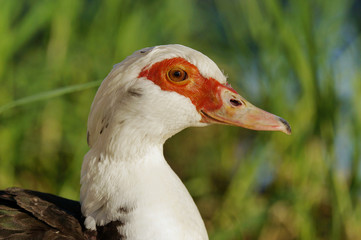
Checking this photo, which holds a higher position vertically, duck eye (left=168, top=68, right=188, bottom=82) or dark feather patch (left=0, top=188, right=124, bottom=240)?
duck eye (left=168, top=68, right=188, bottom=82)

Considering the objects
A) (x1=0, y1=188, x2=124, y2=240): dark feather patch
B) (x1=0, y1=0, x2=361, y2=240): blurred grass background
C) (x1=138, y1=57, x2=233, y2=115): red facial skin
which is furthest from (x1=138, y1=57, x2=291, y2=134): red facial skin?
(x1=0, y1=0, x2=361, y2=240): blurred grass background

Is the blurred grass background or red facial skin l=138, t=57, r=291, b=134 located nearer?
red facial skin l=138, t=57, r=291, b=134

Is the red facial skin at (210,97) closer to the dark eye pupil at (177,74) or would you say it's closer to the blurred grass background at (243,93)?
the dark eye pupil at (177,74)

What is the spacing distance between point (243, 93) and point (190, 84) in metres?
1.63

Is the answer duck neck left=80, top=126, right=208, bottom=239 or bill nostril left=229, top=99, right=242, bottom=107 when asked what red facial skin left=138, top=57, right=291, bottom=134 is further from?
duck neck left=80, top=126, right=208, bottom=239

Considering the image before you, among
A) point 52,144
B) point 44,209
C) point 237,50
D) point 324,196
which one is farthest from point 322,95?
point 52,144

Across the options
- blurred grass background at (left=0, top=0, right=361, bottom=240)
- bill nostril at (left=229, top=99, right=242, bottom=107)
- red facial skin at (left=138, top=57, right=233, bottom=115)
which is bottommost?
blurred grass background at (left=0, top=0, right=361, bottom=240)

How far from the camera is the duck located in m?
1.52

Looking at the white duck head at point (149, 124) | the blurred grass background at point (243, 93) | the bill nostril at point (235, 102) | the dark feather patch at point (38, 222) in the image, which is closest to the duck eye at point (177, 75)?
the white duck head at point (149, 124)

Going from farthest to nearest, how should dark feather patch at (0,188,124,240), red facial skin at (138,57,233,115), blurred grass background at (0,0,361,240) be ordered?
blurred grass background at (0,0,361,240)
red facial skin at (138,57,233,115)
dark feather patch at (0,188,124,240)

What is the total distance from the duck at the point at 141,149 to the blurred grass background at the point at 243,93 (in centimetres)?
84

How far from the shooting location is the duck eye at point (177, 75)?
1.60 metres

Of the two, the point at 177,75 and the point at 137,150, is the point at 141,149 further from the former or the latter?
the point at 177,75

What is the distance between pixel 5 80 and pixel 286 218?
1637 mm
